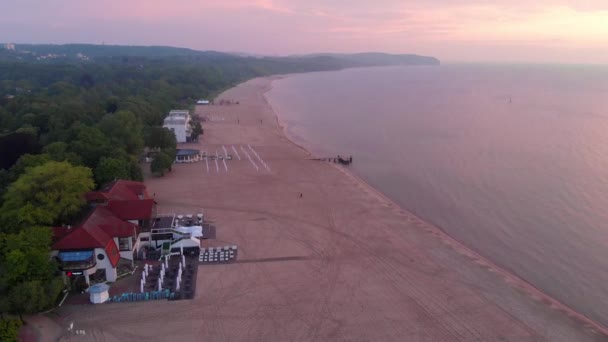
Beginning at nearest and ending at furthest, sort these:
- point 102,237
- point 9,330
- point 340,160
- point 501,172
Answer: point 9,330 < point 102,237 < point 501,172 < point 340,160

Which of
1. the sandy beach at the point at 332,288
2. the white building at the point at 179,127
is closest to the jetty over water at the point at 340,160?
the sandy beach at the point at 332,288

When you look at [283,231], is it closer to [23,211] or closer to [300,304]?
[300,304]

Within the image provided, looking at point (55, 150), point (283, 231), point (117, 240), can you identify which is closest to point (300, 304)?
point (283, 231)

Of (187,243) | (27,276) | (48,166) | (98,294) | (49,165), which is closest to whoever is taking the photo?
(27,276)

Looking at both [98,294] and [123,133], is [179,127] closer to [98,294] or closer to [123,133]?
[123,133]

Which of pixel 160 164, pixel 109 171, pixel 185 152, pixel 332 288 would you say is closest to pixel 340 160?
pixel 185 152

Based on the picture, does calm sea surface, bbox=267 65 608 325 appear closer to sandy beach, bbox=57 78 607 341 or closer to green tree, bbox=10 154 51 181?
sandy beach, bbox=57 78 607 341

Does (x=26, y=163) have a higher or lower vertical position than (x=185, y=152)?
higher
